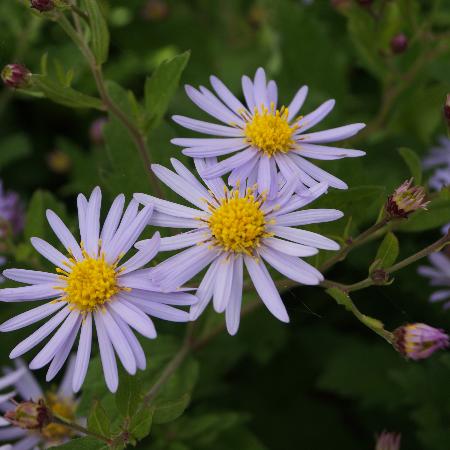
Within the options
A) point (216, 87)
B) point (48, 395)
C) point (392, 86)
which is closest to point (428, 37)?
point (392, 86)

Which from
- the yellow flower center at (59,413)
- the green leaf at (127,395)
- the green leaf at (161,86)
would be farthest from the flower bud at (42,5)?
the yellow flower center at (59,413)

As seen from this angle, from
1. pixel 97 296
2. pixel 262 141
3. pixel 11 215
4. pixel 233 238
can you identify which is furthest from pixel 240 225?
pixel 11 215

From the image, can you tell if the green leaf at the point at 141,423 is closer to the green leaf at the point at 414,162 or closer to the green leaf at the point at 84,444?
the green leaf at the point at 84,444

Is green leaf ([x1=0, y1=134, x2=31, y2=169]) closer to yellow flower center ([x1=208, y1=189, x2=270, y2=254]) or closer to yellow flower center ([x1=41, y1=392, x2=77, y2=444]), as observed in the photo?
yellow flower center ([x1=41, y1=392, x2=77, y2=444])

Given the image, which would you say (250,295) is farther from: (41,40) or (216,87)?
(41,40)

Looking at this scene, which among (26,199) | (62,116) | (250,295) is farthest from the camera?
(62,116)

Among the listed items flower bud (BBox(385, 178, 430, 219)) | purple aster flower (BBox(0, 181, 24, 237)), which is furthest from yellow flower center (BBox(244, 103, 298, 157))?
purple aster flower (BBox(0, 181, 24, 237))

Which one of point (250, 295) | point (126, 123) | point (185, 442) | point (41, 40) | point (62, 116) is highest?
point (41, 40)
